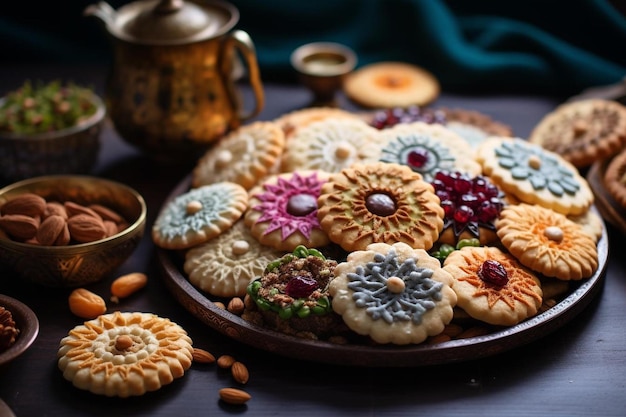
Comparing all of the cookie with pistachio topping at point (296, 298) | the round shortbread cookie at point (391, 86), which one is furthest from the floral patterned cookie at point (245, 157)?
the round shortbread cookie at point (391, 86)

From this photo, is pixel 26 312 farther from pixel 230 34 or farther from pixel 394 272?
pixel 230 34

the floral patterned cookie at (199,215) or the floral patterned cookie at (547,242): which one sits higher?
the floral patterned cookie at (547,242)

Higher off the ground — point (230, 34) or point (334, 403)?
point (230, 34)

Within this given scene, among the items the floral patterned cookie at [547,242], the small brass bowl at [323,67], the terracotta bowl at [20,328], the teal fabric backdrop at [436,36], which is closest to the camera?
the terracotta bowl at [20,328]

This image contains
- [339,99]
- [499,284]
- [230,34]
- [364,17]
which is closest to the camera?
[499,284]

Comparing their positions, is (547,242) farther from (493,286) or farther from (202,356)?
(202,356)

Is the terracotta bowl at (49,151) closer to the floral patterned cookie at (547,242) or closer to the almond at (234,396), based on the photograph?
the almond at (234,396)

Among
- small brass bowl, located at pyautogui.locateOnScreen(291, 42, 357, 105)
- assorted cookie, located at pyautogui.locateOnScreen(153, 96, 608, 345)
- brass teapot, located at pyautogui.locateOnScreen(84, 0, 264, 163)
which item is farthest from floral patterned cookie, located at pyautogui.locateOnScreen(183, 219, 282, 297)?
small brass bowl, located at pyautogui.locateOnScreen(291, 42, 357, 105)

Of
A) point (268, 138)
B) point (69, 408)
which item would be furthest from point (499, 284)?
point (69, 408)
